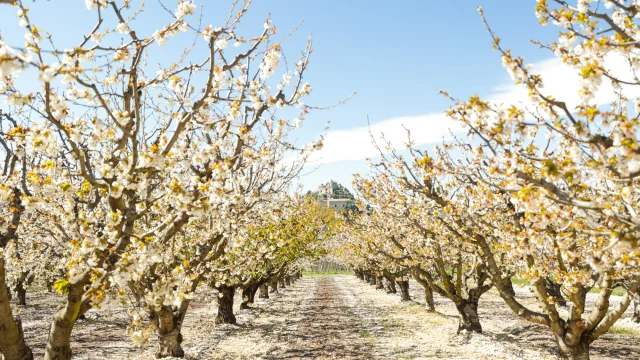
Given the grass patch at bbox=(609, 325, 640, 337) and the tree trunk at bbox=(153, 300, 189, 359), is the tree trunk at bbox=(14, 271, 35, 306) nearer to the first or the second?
the tree trunk at bbox=(153, 300, 189, 359)

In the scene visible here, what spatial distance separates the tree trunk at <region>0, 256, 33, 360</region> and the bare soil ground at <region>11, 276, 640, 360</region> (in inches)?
147

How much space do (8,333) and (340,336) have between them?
13.4m

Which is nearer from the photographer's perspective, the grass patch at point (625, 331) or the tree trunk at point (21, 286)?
the grass patch at point (625, 331)

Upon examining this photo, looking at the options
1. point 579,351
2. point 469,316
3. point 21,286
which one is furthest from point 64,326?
point 21,286

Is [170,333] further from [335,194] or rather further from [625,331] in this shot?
[335,194]

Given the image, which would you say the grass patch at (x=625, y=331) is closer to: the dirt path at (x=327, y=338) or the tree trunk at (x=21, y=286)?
the dirt path at (x=327, y=338)

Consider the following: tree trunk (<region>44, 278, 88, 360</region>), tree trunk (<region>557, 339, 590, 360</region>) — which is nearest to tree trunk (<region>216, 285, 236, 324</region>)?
tree trunk (<region>44, 278, 88, 360</region>)

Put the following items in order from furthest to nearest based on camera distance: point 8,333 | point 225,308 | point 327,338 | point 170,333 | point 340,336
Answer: point 225,308, point 340,336, point 327,338, point 170,333, point 8,333

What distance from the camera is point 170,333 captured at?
1312 centimetres

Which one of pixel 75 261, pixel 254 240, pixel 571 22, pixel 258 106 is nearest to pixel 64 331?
pixel 75 261

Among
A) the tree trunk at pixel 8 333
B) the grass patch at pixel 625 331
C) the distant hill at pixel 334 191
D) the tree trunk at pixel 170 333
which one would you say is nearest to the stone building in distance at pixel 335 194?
the distant hill at pixel 334 191

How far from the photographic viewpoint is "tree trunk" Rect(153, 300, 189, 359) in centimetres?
1286

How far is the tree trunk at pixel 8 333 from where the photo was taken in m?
6.60

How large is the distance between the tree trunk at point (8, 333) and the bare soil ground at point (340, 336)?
3.74m
